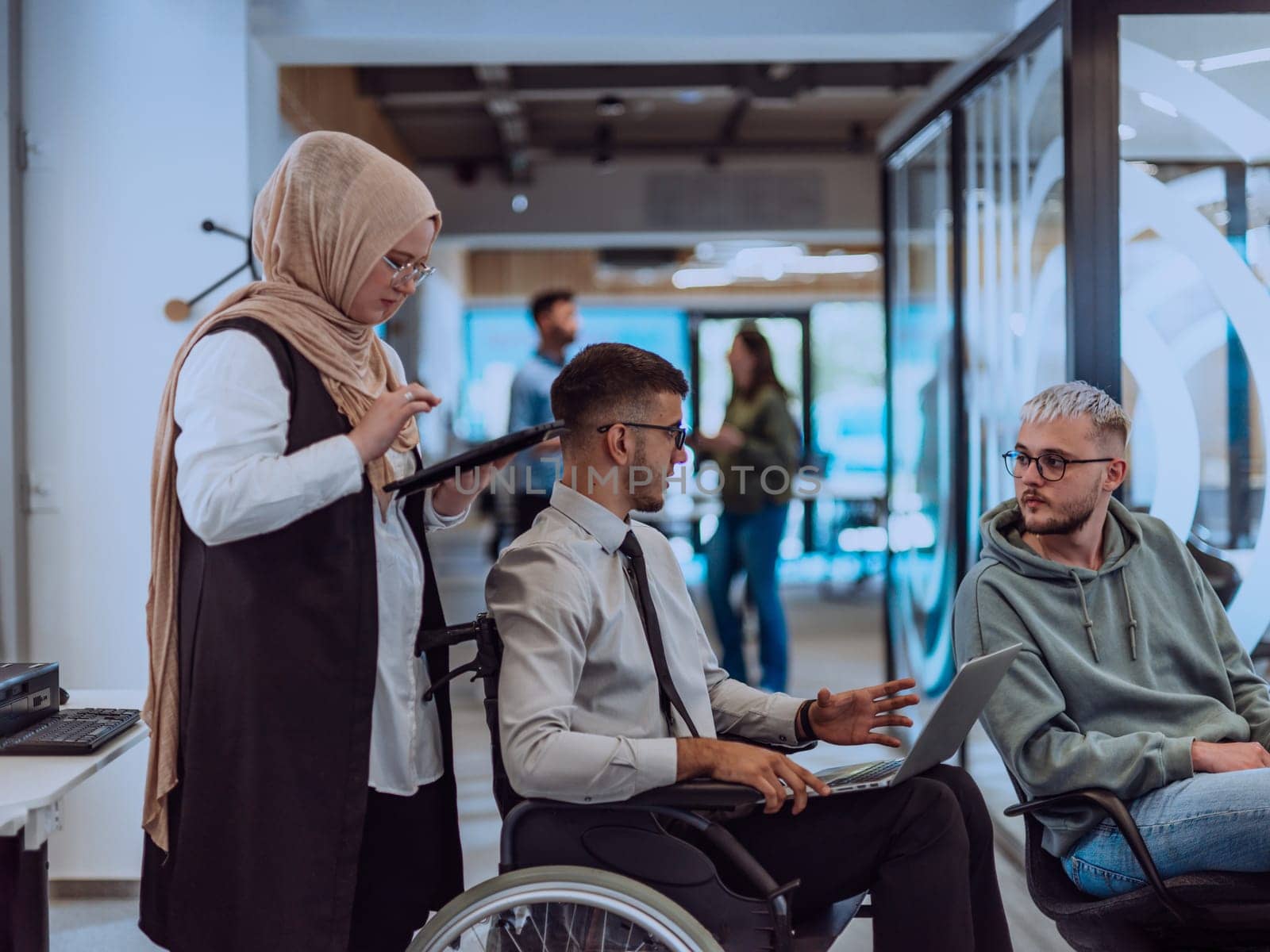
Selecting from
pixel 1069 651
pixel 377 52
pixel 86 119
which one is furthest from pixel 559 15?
pixel 1069 651

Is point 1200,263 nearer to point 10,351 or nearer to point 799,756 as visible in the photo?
point 799,756

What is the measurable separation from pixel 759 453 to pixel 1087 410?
2822 millimetres

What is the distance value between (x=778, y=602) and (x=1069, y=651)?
2.89 metres

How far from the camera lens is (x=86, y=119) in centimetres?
281

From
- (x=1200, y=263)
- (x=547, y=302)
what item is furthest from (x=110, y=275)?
(x=1200, y=263)

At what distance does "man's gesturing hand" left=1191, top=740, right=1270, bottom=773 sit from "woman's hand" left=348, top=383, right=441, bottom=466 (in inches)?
50.9

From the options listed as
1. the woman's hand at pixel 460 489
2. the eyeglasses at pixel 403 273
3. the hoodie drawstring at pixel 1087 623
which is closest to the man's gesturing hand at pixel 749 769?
the woman's hand at pixel 460 489

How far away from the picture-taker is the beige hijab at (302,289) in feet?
5.10

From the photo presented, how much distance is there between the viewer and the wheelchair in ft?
4.76

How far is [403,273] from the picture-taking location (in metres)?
1.61

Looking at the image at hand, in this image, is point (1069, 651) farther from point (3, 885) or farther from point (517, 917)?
point (3, 885)

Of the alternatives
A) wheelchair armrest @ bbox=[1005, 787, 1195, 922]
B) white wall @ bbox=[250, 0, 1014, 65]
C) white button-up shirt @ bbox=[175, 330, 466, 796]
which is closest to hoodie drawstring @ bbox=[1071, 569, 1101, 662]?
wheelchair armrest @ bbox=[1005, 787, 1195, 922]

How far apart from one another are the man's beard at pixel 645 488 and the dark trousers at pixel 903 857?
489 millimetres

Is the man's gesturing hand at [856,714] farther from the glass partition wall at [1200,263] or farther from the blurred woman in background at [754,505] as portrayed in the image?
the blurred woman in background at [754,505]
